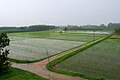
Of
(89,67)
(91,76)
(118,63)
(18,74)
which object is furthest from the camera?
(118,63)

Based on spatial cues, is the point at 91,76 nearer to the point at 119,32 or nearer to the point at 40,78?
the point at 40,78

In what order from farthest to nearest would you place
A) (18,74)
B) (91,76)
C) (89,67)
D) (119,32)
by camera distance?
1. (119,32)
2. (89,67)
3. (18,74)
4. (91,76)

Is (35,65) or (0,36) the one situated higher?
(0,36)

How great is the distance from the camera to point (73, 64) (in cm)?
1352

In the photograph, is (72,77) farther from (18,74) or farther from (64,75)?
(18,74)

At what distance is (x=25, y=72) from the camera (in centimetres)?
1164

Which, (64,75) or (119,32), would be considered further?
(119,32)

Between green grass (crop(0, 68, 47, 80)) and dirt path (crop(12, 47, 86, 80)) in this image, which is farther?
green grass (crop(0, 68, 47, 80))

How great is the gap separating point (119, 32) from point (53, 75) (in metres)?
41.3

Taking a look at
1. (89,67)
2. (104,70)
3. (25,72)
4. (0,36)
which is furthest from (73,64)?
(0,36)

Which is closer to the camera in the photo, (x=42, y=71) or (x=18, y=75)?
(x=18, y=75)

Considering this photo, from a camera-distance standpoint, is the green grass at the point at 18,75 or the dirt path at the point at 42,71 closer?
the dirt path at the point at 42,71

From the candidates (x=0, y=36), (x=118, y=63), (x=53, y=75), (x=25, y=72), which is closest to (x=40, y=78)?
(x=53, y=75)

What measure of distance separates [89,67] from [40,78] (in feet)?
12.8
